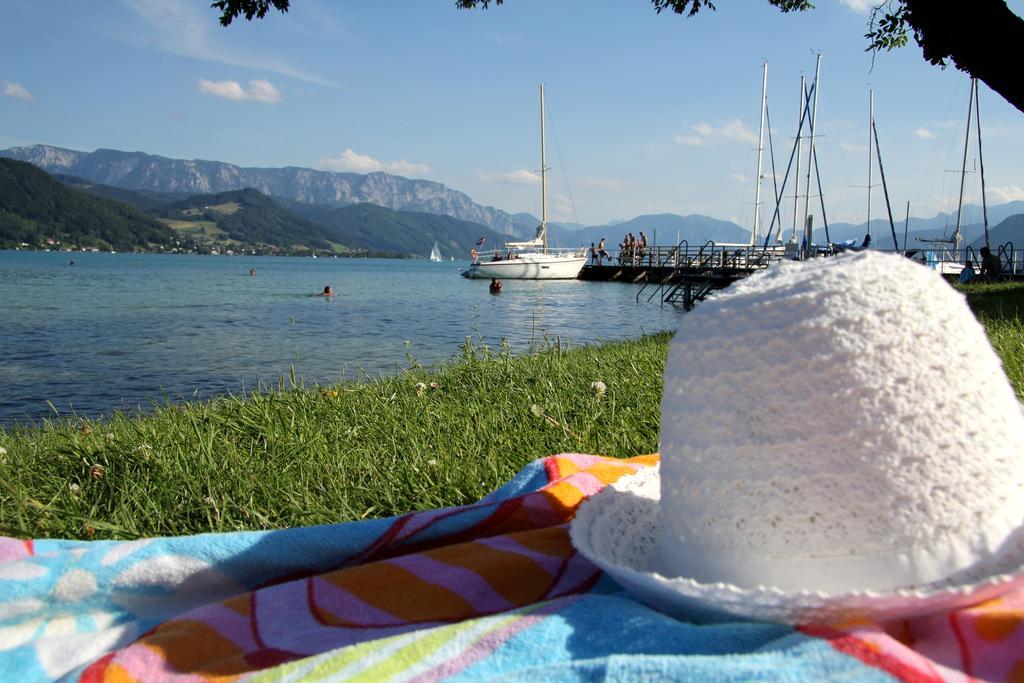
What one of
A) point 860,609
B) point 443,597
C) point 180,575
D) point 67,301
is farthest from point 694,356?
point 67,301

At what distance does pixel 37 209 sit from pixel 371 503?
17864 cm

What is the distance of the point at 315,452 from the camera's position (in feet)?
12.0

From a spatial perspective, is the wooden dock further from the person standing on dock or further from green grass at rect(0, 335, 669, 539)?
green grass at rect(0, 335, 669, 539)

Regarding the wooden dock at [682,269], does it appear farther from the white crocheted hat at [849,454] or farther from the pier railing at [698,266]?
the white crocheted hat at [849,454]

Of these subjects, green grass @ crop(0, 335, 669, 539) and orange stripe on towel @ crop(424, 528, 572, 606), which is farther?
green grass @ crop(0, 335, 669, 539)

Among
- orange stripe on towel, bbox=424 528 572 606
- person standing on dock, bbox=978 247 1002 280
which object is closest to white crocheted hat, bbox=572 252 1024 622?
orange stripe on towel, bbox=424 528 572 606

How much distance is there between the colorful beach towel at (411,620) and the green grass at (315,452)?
0.83m

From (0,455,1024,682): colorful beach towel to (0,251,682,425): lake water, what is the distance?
435 cm

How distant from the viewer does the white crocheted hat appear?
1.15 meters

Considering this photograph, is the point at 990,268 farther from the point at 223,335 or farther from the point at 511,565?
the point at 511,565

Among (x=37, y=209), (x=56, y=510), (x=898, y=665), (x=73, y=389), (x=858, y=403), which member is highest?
(x=37, y=209)

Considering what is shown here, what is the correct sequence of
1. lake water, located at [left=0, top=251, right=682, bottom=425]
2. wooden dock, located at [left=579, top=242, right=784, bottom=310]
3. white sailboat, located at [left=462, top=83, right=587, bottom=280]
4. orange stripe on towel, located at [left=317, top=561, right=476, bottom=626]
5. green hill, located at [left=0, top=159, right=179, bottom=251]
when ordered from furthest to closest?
green hill, located at [left=0, top=159, right=179, bottom=251]
white sailboat, located at [left=462, top=83, right=587, bottom=280]
wooden dock, located at [left=579, top=242, right=784, bottom=310]
lake water, located at [left=0, top=251, right=682, bottom=425]
orange stripe on towel, located at [left=317, top=561, right=476, bottom=626]

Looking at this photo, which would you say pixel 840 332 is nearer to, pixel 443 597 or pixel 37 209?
pixel 443 597

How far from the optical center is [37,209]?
490 feet
